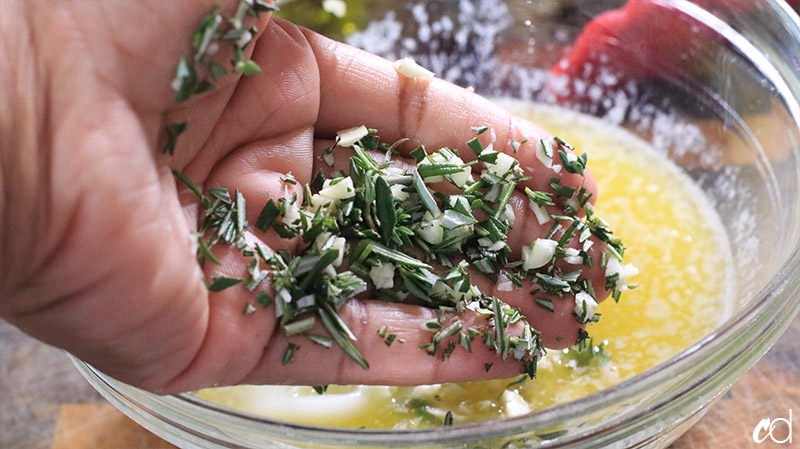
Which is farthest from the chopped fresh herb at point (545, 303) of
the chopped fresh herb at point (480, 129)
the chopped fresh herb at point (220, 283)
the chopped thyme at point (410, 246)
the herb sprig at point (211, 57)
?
the herb sprig at point (211, 57)

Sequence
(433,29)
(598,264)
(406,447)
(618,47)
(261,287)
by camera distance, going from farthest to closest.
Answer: (433,29), (618,47), (598,264), (261,287), (406,447)

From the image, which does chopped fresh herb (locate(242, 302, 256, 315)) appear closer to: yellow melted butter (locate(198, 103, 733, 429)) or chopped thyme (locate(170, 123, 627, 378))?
chopped thyme (locate(170, 123, 627, 378))

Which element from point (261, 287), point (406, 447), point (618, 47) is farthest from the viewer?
point (618, 47)

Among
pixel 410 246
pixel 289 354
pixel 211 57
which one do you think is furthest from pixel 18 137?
pixel 410 246

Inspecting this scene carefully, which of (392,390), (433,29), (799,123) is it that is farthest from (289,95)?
(799,123)

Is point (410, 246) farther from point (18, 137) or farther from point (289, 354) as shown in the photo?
point (18, 137)

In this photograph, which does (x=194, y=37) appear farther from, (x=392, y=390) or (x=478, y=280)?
(x=392, y=390)
